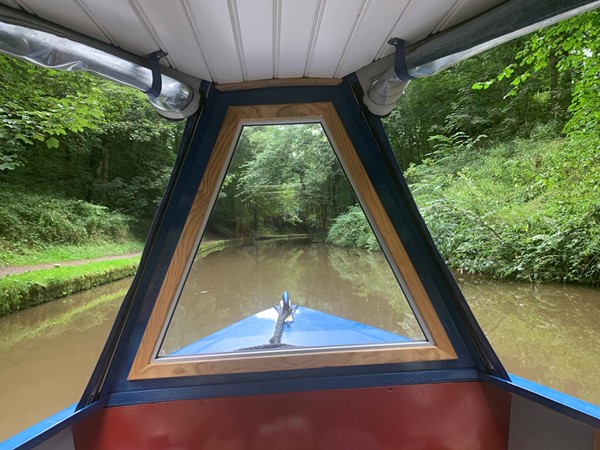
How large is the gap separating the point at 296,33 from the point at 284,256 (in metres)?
1.11

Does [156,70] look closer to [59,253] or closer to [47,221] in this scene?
[59,253]

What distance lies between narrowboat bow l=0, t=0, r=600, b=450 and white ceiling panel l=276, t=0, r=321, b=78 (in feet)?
0.03

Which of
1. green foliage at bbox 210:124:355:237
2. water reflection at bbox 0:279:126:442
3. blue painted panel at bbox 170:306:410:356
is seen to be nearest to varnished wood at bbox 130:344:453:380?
blue painted panel at bbox 170:306:410:356

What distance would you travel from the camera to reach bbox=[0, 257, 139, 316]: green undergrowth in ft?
17.8

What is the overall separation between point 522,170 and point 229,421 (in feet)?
22.4

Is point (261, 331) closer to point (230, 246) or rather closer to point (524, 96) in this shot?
point (230, 246)

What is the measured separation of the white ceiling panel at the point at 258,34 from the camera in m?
0.92

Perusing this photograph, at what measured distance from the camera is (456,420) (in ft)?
4.92

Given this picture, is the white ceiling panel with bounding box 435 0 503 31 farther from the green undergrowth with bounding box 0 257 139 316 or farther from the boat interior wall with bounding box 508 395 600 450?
the green undergrowth with bounding box 0 257 139 316

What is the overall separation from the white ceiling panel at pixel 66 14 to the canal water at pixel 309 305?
110 centimetres

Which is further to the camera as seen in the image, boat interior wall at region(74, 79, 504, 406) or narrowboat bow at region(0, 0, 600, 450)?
boat interior wall at region(74, 79, 504, 406)

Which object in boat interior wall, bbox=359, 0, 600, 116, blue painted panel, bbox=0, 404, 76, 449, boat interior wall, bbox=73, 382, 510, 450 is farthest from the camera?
boat interior wall, bbox=73, 382, 510, 450

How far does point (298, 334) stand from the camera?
2.06 metres

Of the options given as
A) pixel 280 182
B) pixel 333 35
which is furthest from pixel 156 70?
pixel 280 182
